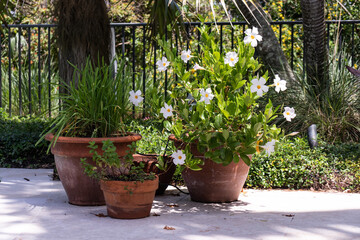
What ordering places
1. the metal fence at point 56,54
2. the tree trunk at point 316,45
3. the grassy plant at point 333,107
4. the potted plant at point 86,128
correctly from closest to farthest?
the potted plant at point 86,128 → the grassy plant at point 333,107 → the tree trunk at point 316,45 → the metal fence at point 56,54

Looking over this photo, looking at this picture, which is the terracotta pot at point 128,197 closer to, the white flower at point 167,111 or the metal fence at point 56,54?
the white flower at point 167,111

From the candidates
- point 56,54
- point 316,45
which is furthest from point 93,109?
point 56,54

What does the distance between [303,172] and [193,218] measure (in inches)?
59.5

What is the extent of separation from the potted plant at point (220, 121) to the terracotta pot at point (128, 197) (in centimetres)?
33

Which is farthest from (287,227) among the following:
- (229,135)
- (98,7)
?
(98,7)

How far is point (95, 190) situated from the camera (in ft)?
13.0

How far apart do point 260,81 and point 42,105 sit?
4677mm

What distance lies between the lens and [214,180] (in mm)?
4012

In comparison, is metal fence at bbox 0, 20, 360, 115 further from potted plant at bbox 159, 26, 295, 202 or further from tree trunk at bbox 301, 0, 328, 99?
potted plant at bbox 159, 26, 295, 202

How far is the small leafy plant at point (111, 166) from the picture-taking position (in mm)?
3613

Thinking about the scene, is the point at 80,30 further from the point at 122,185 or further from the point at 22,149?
the point at 22,149

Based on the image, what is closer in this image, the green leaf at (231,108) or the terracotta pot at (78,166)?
the green leaf at (231,108)

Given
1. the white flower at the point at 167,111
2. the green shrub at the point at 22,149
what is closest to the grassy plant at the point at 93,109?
the white flower at the point at 167,111

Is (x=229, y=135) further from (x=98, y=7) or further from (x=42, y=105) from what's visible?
(x=42, y=105)
